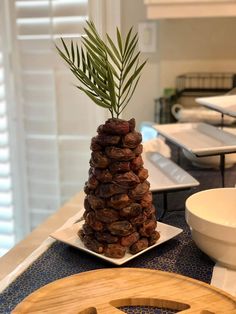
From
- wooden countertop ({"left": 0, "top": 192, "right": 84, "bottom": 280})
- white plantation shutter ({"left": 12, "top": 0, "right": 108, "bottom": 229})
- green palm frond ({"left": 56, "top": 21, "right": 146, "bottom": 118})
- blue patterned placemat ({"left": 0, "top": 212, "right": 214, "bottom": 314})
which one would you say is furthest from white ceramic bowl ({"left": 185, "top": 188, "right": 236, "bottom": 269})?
white plantation shutter ({"left": 12, "top": 0, "right": 108, "bottom": 229})

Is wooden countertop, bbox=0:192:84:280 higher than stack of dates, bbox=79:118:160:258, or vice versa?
stack of dates, bbox=79:118:160:258

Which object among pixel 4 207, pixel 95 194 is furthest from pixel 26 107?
pixel 95 194

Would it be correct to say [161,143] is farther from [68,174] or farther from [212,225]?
[68,174]

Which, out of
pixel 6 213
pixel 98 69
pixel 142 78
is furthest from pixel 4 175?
pixel 98 69

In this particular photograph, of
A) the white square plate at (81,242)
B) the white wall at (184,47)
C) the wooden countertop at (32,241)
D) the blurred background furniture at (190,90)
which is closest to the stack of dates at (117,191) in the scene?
the white square plate at (81,242)

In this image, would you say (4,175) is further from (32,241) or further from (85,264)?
(85,264)

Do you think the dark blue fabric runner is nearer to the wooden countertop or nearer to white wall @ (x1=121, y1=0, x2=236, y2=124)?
the wooden countertop

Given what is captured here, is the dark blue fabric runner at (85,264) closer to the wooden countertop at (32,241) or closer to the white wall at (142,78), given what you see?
the wooden countertop at (32,241)
